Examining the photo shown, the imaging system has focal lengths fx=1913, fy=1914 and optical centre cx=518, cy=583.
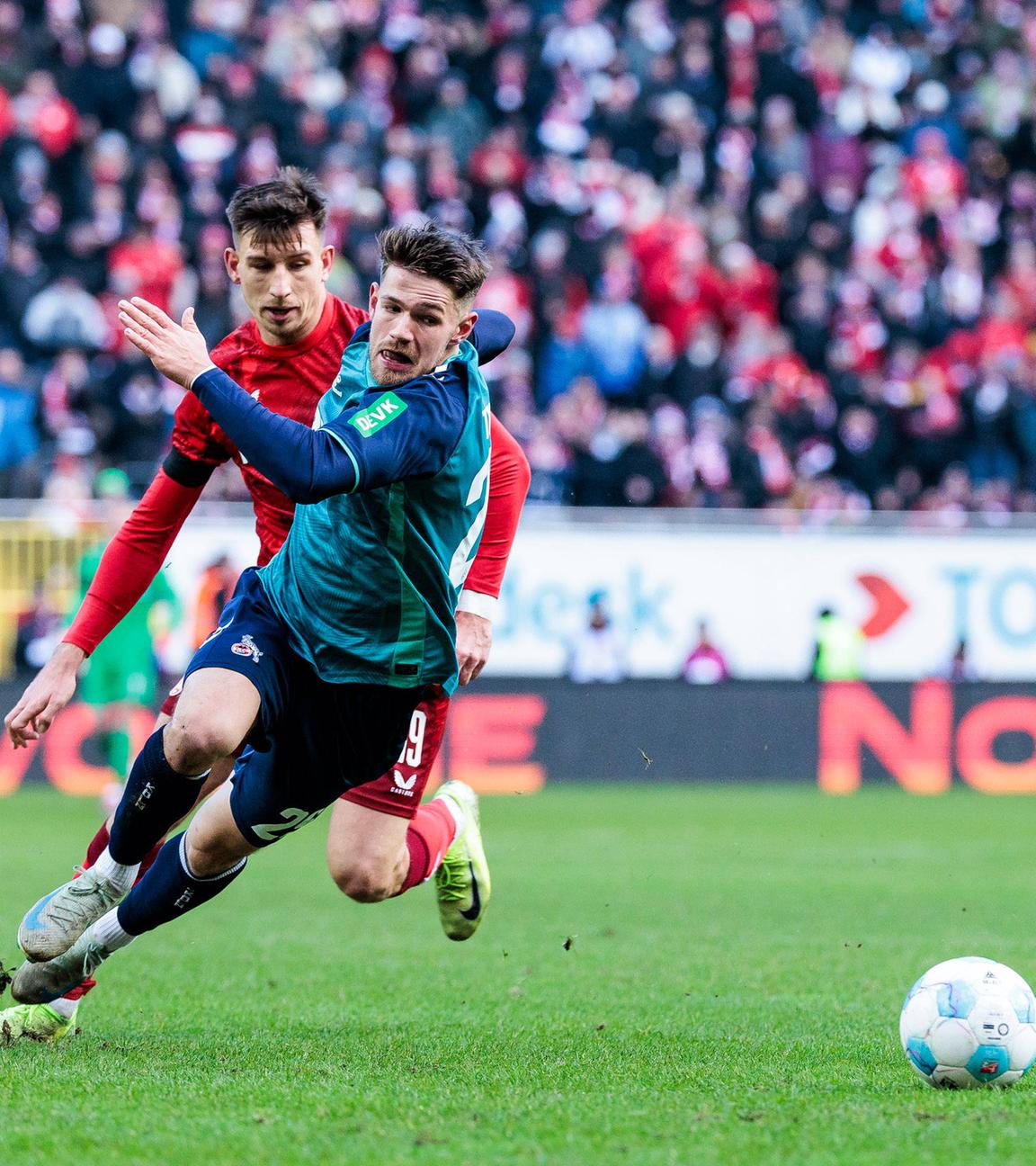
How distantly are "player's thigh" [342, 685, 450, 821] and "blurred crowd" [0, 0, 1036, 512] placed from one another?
33.2 feet

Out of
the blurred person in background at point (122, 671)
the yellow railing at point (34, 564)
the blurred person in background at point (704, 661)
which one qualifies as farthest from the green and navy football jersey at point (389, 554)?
the blurred person in background at point (704, 661)

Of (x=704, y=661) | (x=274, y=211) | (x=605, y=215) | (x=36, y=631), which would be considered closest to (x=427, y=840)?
(x=274, y=211)

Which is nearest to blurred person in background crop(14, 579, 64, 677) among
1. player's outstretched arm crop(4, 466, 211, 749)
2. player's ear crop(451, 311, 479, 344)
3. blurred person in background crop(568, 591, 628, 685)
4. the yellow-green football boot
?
blurred person in background crop(568, 591, 628, 685)

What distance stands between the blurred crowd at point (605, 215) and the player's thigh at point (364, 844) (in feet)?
33.4

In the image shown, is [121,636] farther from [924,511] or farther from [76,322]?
[924,511]

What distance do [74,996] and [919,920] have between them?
4271 millimetres

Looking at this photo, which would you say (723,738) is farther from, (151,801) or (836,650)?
(151,801)

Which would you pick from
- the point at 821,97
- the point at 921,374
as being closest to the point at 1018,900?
the point at 921,374

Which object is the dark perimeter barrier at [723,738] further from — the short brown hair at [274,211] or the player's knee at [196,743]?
the player's knee at [196,743]

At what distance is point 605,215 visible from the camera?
1850cm

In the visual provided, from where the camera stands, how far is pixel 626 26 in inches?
805

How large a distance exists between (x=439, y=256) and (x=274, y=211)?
84 centimetres

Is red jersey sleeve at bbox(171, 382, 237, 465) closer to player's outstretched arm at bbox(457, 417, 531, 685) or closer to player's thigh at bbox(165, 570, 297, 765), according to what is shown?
player's thigh at bbox(165, 570, 297, 765)

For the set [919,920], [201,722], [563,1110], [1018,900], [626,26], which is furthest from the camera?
[626,26]
